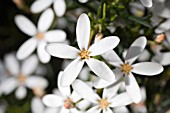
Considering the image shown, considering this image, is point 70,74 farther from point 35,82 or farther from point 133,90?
Result: point 35,82

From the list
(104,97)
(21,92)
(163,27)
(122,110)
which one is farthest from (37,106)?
(163,27)

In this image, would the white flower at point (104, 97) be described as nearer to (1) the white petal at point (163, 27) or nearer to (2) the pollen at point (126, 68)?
(2) the pollen at point (126, 68)

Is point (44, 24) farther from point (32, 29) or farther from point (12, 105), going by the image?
point (12, 105)

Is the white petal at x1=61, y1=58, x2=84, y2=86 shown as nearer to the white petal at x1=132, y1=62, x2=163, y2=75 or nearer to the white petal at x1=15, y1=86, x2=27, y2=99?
the white petal at x1=132, y1=62, x2=163, y2=75

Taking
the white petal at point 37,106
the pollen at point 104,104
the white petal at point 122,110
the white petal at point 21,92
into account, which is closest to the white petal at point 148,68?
the pollen at point 104,104

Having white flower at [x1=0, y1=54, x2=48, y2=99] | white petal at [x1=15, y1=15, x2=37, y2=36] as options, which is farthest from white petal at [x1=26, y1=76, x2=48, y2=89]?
white petal at [x1=15, y1=15, x2=37, y2=36]

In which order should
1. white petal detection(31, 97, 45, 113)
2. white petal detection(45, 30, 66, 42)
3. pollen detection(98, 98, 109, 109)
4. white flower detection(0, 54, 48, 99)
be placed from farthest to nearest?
white flower detection(0, 54, 48, 99), white petal detection(31, 97, 45, 113), white petal detection(45, 30, 66, 42), pollen detection(98, 98, 109, 109)
